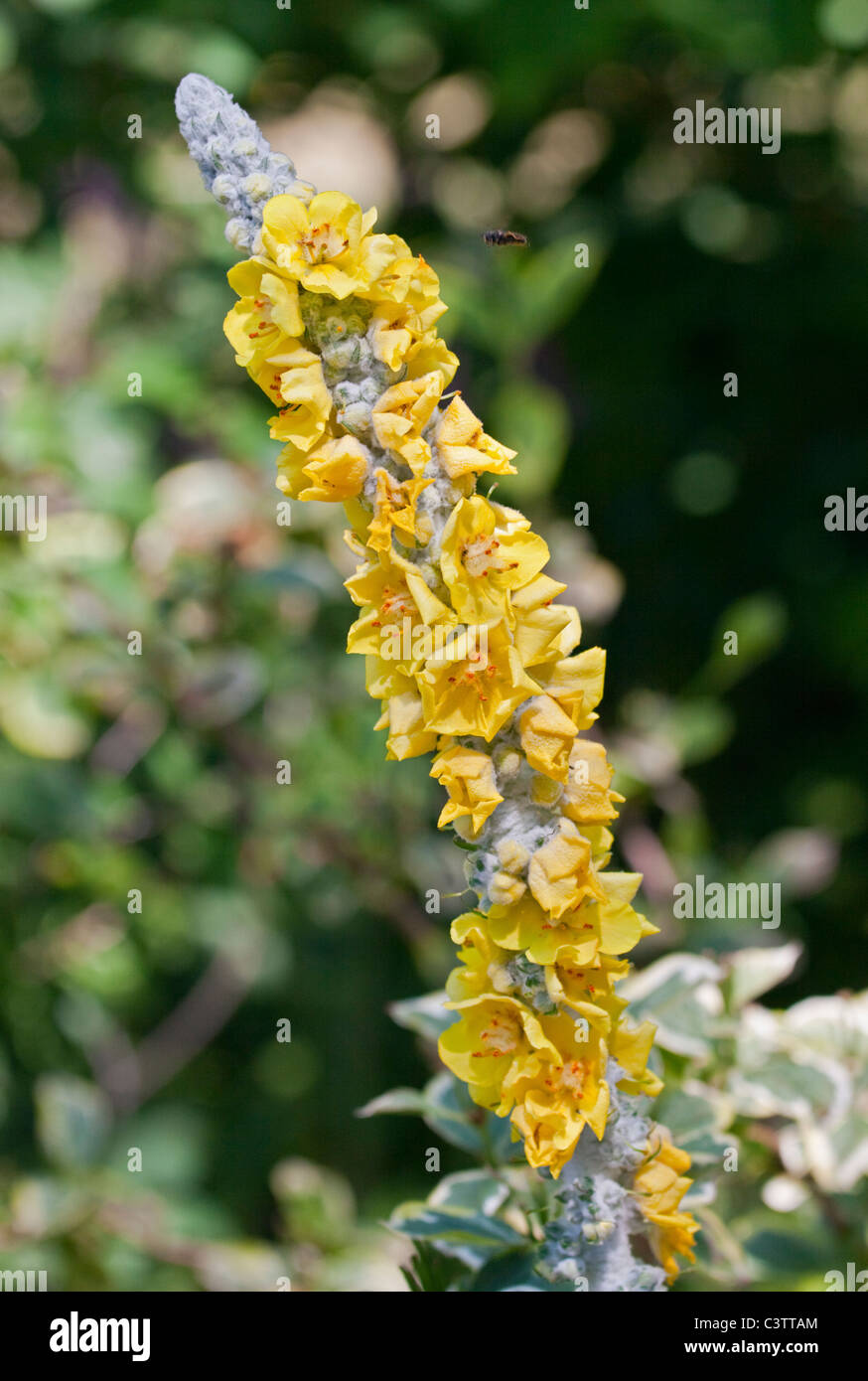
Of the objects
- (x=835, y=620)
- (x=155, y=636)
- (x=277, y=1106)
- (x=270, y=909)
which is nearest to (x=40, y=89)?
(x=155, y=636)

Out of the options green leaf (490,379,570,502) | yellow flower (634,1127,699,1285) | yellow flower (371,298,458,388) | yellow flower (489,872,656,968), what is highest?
green leaf (490,379,570,502)

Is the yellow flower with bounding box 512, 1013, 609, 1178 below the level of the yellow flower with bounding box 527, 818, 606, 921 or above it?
below

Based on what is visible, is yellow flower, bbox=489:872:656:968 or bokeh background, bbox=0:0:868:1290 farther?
bokeh background, bbox=0:0:868:1290

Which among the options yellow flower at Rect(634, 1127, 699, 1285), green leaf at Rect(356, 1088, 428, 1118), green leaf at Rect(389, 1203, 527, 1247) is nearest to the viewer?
yellow flower at Rect(634, 1127, 699, 1285)

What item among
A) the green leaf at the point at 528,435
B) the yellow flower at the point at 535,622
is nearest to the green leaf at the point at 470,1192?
the yellow flower at the point at 535,622

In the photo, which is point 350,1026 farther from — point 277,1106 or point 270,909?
point 270,909
